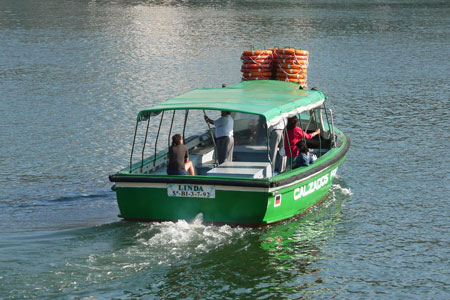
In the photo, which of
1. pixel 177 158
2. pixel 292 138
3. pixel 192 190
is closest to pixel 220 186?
pixel 192 190

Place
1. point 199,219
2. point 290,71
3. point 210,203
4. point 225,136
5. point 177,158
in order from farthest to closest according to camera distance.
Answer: point 290,71, point 225,136, point 177,158, point 199,219, point 210,203

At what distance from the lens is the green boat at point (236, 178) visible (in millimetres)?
14180

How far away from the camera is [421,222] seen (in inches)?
655

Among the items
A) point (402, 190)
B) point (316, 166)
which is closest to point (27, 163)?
point (316, 166)

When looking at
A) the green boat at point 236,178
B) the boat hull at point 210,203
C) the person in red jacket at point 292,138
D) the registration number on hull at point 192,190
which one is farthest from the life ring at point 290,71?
the registration number on hull at point 192,190

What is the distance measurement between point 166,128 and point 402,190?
9.24 metres

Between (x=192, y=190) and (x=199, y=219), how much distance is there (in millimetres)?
672

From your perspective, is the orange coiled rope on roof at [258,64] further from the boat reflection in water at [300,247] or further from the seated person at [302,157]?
the seated person at [302,157]

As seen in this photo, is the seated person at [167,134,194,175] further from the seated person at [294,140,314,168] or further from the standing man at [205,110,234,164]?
the seated person at [294,140,314,168]

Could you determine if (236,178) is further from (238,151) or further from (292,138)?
(238,151)

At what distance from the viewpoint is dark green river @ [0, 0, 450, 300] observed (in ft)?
42.5

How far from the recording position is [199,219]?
1451 centimetres

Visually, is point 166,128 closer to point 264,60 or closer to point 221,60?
point 264,60

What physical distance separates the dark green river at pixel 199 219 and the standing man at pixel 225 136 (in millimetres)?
1996
